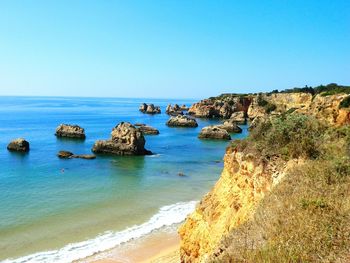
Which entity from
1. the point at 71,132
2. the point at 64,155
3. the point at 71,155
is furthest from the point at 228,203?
the point at 71,132

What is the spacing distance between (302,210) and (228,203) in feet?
23.7

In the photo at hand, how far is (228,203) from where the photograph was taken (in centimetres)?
1431

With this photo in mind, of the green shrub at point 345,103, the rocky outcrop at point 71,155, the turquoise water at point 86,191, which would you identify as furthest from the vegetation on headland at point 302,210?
the rocky outcrop at point 71,155

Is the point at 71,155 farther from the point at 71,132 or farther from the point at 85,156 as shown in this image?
the point at 71,132

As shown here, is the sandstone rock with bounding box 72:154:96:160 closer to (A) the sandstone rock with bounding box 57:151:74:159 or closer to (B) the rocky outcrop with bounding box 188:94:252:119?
(A) the sandstone rock with bounding box 57:151:74:159

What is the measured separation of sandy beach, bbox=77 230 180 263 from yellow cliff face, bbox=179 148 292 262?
146 inches

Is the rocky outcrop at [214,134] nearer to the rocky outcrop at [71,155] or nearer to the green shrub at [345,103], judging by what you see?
the rocky outcrop at [71,155]

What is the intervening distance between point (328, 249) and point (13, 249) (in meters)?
19.9

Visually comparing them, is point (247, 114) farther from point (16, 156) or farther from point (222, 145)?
point (16, 156)

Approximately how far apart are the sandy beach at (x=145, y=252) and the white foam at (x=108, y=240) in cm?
46

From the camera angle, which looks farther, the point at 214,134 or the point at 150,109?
the point at 150,109

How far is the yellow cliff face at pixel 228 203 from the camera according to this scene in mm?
12375

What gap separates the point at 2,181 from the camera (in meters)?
35.9

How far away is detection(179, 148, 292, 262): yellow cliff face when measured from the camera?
12375 mm
